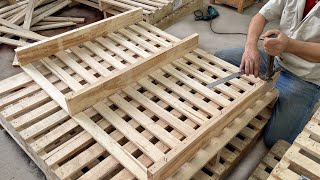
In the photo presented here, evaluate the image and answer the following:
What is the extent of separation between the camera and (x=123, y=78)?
2352 millimetres

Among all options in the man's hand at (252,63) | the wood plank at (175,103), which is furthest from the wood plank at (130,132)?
the man's hand at (252,63)

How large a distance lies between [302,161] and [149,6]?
292 centimetres

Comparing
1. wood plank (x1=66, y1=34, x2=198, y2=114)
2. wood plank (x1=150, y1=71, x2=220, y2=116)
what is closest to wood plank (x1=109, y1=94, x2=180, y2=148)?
wood plank (x1=66, y1=34, x2=198, y2=114)

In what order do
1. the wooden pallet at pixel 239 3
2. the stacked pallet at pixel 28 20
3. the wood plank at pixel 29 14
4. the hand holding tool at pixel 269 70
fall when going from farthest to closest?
1. the wooden pallet at pixel 239 3
2. the wood plank at pixel 29 14
3. the stacked pallet at pixel 28 20
4. the hand holding tool at pixel 269 70

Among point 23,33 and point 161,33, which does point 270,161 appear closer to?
point 161,33

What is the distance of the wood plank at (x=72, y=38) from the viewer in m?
2.60

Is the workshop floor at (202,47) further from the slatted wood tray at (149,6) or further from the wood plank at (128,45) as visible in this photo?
the wood plank at (128,45)

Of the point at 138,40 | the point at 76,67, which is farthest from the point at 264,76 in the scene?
the point at 76,67

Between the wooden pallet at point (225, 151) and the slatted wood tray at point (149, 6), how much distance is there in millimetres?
1930

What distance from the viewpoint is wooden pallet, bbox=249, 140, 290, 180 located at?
7.65ft

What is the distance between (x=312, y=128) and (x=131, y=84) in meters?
1.44

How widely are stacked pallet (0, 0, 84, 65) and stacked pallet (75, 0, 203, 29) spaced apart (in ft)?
2.47

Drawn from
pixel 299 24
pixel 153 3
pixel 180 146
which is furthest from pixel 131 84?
pixel 153 3

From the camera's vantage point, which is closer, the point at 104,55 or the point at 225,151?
the point at 225,151
